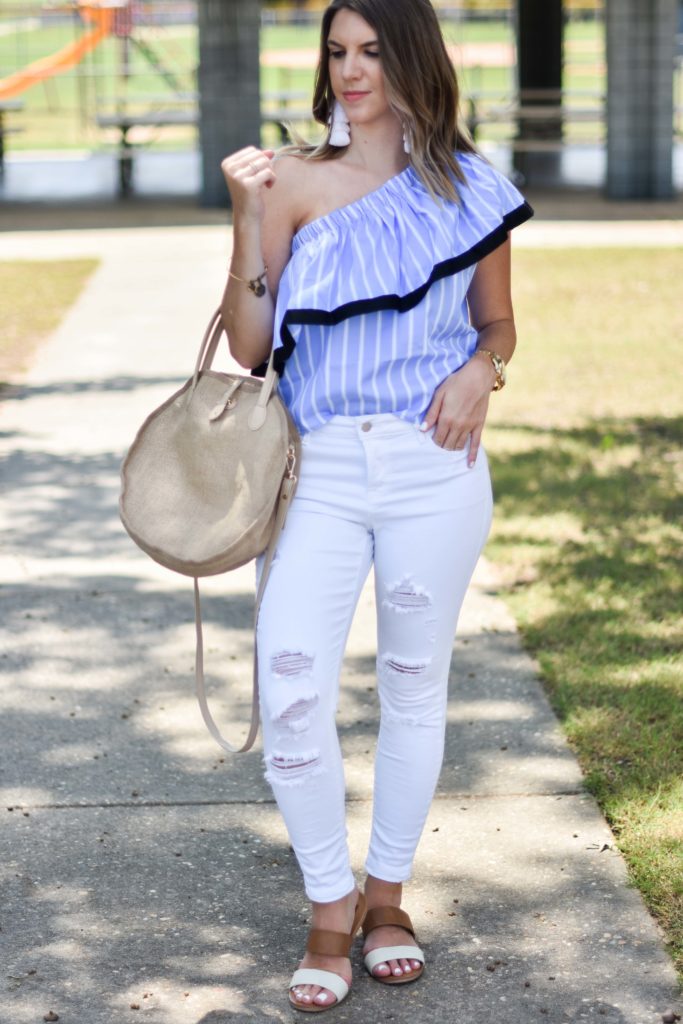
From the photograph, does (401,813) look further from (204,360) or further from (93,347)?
(93,347)

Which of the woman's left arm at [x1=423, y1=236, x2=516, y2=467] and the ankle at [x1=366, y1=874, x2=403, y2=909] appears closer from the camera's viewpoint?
the woman's left arm at [x1=423, y1=236, x2=516, y2=467]

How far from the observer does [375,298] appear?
2.81 metres

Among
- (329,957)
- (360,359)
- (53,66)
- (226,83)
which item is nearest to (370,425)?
(360,359)

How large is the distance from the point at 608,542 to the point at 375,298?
339cm

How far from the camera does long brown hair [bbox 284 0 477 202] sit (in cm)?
281

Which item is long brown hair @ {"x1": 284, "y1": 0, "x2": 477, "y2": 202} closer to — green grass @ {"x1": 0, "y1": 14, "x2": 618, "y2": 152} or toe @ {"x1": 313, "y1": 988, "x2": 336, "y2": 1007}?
toe @ {"x1": 313, "y1": 988, "x2": 336, "y2": 1007}

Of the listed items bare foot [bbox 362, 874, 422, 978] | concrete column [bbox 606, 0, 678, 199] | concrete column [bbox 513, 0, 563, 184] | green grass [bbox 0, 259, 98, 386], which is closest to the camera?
bare foot [bbox 362, 874, 422, 978]

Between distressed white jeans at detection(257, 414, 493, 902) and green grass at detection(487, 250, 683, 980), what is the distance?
80 cm

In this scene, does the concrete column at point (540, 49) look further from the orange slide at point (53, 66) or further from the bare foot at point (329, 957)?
the bare foot at point (329, 957)

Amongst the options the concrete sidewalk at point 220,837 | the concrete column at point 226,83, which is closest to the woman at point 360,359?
the concrete sidewalk at point 220,837

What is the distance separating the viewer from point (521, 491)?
676cm

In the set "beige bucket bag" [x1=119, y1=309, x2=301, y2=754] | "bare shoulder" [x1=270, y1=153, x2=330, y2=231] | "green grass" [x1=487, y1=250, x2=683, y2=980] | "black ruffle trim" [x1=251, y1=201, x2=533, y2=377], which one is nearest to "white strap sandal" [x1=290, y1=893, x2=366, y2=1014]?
"beige bucket bag" [x1=119, y1=309, x2=301, y2=754]

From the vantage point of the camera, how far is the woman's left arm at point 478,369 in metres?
2.87

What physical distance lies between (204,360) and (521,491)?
3.94m
